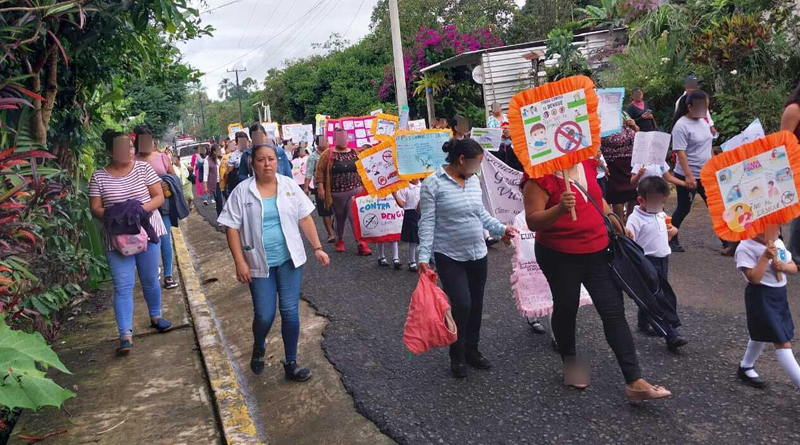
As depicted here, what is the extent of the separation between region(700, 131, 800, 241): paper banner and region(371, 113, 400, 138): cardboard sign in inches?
267

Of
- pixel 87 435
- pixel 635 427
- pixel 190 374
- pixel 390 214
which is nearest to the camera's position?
pixel 635 427

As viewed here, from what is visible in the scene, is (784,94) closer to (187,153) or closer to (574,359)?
(574,359)

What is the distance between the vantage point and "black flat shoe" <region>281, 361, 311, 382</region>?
4.90 m

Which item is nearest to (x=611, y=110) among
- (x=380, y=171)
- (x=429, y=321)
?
(x=380, y=171)

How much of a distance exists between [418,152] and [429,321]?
3067 mm

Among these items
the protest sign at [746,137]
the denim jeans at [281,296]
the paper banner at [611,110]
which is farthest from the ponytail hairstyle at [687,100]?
the denim jeans at [281,296]

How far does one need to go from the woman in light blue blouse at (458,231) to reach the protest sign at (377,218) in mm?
3534

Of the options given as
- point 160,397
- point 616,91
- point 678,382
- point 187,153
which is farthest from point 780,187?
point 187,153

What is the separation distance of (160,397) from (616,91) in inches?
211

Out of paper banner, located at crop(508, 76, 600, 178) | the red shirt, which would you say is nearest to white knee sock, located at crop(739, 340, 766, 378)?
the red shirt

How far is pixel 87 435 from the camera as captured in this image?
425 centimetres

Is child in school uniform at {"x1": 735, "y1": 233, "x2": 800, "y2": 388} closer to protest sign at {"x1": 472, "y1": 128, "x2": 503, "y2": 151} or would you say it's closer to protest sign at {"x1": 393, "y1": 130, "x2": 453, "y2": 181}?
protest sign at {"x1": 393, "y1": 130, "x2": 453, "y2": 181}

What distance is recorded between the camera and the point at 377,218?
27.3 feet

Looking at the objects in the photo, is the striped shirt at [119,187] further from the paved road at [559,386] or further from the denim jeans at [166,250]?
the paved road at [559,386]
